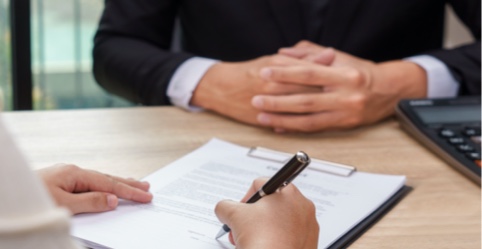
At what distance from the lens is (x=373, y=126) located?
3.87ft

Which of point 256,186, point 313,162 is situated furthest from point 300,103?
point 256,186

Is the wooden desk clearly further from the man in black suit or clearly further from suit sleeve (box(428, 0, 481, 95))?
suit sleeve (box(428, 0, 481, 95))

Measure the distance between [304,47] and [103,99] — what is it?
1335mm

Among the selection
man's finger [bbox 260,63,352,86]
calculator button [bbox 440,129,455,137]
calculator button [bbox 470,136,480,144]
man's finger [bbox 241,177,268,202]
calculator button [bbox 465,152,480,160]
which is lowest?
calculator button [bbox 465,152,480,160]

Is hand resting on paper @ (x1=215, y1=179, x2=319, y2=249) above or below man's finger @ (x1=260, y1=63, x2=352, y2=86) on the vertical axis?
below

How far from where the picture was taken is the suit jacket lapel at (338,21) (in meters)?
1.50

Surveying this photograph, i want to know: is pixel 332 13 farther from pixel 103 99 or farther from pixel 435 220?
pixel 103 99

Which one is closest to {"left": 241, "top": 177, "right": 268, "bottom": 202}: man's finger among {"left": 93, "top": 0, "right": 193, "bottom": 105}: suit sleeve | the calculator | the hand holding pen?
the hand holding pen

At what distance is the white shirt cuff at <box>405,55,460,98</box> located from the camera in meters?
1.28

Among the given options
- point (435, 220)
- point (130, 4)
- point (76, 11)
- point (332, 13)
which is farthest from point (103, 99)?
point (435, 220)

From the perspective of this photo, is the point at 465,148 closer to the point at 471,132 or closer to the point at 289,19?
the point at 471,132

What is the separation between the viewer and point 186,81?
4.10 ft

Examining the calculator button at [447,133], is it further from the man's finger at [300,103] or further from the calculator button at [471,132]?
the man's finger at [300,103]

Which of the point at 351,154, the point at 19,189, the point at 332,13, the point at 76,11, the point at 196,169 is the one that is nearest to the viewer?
the point at 19,189
